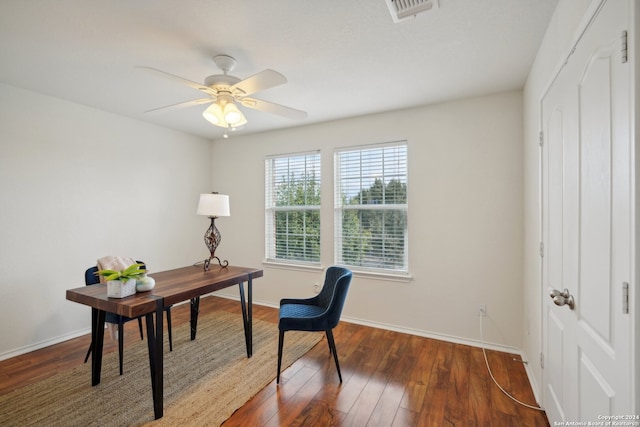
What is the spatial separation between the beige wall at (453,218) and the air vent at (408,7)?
5.28 feet

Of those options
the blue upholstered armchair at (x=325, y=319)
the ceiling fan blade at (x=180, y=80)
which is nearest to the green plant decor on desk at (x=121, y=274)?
the blue upholstered armchair at (x=325, y=319)

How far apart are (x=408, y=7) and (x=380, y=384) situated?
8.45 ft

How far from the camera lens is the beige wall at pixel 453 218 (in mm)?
2797

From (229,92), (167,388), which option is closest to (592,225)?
(229,92)

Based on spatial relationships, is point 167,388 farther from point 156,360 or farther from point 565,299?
point 565,299

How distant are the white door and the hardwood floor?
488mm

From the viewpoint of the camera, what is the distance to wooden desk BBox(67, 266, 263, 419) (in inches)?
72.9

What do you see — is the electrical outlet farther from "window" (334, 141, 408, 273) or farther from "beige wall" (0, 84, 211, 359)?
"beige wall" (0, 84, 211, 359)

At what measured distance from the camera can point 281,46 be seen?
206cm

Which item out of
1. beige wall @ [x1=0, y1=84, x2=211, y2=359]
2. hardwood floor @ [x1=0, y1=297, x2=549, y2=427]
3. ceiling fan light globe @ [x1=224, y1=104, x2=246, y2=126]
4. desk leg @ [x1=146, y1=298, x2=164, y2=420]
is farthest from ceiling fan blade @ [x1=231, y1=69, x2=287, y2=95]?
beige wall @ [x1=0, y1=84, x2=211, y2=359]

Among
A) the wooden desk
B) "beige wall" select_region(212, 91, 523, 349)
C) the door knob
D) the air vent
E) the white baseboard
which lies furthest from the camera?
"beige wall" select_region(212, 91, 523, 349)

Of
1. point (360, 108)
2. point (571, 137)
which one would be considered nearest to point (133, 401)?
point (571, 137)

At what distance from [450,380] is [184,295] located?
85.4 inches

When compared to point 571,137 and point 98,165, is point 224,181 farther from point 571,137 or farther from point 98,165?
point 571,137
